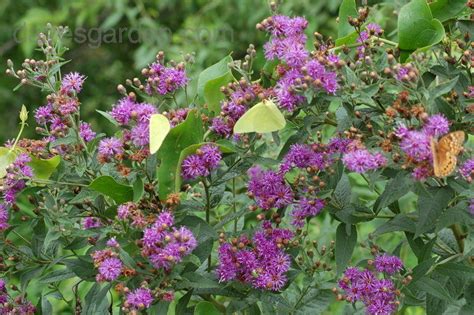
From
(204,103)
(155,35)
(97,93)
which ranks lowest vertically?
(97,93)

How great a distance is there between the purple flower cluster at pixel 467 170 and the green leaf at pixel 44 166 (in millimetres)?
708

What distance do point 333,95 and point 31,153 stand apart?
0.58 m

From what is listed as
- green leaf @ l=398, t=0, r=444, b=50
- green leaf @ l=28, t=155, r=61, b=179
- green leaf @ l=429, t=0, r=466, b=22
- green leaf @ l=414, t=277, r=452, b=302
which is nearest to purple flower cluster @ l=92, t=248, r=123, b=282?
green leaf @ l=28, t=155, r=61, b=179

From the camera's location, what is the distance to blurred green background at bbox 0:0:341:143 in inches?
166

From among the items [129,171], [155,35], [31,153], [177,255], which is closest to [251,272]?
[177,255]

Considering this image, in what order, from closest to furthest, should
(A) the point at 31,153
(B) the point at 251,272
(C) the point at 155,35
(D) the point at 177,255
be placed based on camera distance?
(D) the point at 177,255, (B) the point at 251,272, (A) the point at 31,153, (C) the point at 155,35

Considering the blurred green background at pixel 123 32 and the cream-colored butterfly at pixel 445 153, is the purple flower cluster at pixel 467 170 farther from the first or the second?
the blurred green background at pixel 123 32

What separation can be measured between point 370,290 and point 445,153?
333mm

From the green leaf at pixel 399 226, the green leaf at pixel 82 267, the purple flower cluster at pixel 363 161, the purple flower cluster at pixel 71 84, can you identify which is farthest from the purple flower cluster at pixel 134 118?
the green leaf at pixel 399 226

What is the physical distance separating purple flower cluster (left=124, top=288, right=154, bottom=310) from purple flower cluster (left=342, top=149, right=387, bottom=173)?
39cm

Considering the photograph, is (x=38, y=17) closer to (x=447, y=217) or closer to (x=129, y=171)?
(x=129, y=171)

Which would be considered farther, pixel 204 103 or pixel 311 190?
pixel 204 103

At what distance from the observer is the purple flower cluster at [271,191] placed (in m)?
1.43

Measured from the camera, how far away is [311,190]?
1398 mm
